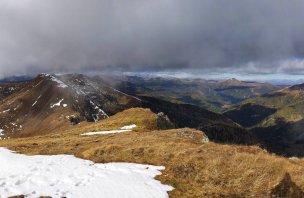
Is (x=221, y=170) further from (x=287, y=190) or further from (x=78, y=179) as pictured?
(x=78, y=179)

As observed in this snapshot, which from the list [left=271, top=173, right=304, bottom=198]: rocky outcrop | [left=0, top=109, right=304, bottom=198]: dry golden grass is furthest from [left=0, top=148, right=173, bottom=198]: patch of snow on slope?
[left=271, top=173, right=304, bottom=198]: rocky outcrop

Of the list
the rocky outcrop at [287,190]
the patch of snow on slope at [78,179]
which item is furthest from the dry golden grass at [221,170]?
the patch of snow on slope at [78,179]

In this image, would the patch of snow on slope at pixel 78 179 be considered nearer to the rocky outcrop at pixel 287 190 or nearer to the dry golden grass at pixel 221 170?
the dry golden grass at pixel 221 170

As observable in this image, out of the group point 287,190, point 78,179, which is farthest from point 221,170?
point 78,179

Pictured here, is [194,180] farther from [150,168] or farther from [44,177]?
[44,177]

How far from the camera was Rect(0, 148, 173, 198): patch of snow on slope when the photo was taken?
64.2 feet

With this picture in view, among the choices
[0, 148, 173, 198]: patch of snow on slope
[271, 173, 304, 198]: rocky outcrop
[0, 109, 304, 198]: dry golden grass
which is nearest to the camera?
[271, 173, 304, 198]: rocky outcrop

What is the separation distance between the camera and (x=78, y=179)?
72.9ft

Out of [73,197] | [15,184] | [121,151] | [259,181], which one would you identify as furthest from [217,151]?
[15,184]

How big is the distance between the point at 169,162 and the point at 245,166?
21.6 feet

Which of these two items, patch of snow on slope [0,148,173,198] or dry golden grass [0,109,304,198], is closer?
patch of snow on slope [0,148,173,198]

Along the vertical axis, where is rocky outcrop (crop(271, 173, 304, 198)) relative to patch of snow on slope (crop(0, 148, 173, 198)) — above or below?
above

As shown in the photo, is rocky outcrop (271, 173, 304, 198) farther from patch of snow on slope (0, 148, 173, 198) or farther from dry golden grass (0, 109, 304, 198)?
patch of snow on slope (0, 148, 173, 198)

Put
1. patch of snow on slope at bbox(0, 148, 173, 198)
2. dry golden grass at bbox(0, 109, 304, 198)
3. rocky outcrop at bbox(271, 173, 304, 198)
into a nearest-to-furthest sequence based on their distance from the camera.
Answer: rocky outcrop at bbox(271, 173, 304, 198), patch of snow on slope at bbox(0, 148, 173, 198), dry golden grass at bbox(0, 109, 304, 198)
